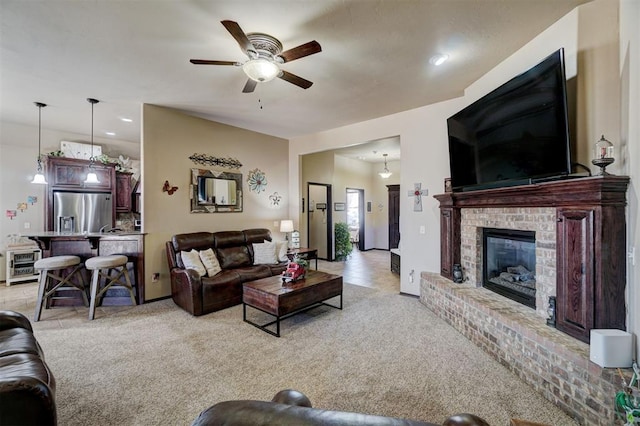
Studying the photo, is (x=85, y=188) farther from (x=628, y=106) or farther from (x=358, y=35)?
(x=628, y=106)

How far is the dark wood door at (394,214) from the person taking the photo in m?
8.80

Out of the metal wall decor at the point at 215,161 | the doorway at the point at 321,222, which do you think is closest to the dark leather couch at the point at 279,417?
the metal wall decor at the point at 215,161

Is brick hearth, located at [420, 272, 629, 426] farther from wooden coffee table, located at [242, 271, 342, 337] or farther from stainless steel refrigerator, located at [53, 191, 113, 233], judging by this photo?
stainless steel refrigerator, located at [53, 191, 113, 233]

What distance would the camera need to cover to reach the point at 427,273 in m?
4.14

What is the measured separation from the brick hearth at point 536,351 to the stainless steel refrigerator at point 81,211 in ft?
21.9

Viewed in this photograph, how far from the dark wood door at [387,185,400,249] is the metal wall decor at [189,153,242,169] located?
16.9 ft

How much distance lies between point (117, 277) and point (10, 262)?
3.15m

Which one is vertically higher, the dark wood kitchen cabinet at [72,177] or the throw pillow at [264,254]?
the dark wood kitchen cabinet at [72,177]

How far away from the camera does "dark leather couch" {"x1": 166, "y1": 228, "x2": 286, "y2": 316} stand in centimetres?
370

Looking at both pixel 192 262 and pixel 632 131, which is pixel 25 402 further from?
pixel 632 131

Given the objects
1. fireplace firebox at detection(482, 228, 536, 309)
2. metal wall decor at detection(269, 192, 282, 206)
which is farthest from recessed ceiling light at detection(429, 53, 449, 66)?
metal wall decor at detection(269, 192, 282, 206)

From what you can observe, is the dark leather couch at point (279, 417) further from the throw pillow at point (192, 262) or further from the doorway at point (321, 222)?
the doorway at point (321, 222)

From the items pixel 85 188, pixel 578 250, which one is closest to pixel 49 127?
pixel 85 188

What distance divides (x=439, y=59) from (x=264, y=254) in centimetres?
381
